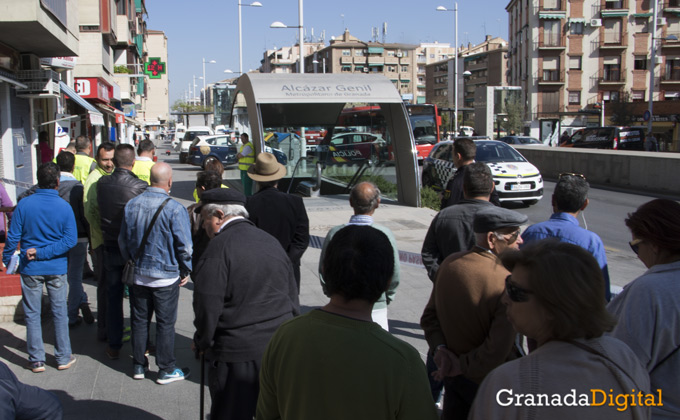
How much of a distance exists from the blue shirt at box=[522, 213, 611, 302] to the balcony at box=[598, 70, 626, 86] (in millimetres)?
67010

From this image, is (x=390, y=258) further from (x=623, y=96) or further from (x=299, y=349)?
(x=623, y=96)

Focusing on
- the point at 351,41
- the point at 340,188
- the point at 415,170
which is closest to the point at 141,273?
the point at 415,170

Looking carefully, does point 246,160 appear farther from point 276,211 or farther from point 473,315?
point 473,315

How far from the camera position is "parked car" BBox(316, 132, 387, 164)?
14148 mm

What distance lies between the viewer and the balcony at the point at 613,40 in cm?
6294

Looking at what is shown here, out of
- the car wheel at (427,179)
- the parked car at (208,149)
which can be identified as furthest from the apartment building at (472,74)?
the car wheel at (427,179)

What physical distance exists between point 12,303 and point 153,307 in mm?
2261

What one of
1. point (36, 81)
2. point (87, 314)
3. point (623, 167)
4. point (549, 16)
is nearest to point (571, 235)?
point (87, 314)

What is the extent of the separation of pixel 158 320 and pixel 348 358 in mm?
3104

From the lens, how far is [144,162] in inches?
293

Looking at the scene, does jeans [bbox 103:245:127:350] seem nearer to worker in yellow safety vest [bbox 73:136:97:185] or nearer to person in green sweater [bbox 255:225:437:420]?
worker in yellow safety vest [bbox 73:136:97:185]

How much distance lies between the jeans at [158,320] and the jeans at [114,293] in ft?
1.61

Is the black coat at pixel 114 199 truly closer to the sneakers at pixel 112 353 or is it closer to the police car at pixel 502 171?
the sneakers at pixel 112 353

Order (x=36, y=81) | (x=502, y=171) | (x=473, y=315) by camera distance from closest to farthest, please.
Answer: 1. (x=473, y=315)
2. (x=36, y=81)
3. (x=502, y=171)
